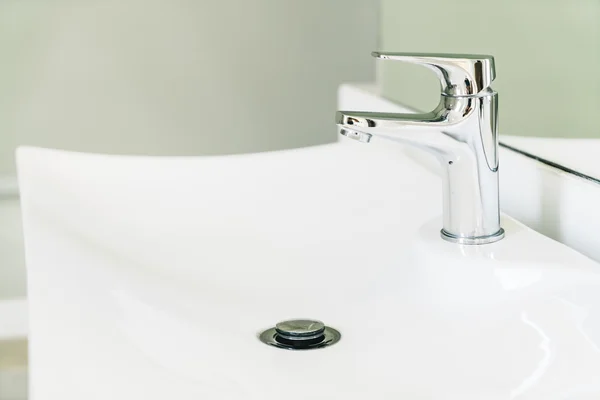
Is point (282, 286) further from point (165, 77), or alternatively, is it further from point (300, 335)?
point (165, 77)

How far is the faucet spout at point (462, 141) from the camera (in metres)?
0.63

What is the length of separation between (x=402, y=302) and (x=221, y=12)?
111 centimetres

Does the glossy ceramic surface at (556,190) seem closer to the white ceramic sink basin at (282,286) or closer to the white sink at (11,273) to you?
the white ceramic sink basin at (282,286)

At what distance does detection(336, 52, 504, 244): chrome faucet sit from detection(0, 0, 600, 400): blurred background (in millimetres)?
1042

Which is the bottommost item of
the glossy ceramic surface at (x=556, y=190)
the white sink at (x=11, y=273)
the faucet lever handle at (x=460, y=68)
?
the white sink at (x=11, y=273)

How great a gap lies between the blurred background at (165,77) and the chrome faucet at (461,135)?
41.0 inches

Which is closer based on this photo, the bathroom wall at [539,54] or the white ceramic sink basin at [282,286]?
the white ceramic sink basin at [282,286]

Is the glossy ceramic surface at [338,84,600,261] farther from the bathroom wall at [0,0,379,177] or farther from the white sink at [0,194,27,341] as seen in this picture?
the white sink at [0,194,27,341]

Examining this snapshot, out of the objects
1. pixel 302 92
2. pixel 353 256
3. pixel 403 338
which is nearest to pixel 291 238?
pixel 353 256

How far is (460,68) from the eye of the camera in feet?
2.02

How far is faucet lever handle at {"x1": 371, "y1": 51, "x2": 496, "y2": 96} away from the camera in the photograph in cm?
61

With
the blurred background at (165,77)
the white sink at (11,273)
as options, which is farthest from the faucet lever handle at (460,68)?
the white sink at (11,273)

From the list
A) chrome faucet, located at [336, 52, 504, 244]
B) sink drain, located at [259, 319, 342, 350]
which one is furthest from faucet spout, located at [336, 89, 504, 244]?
sink drain, located at [259, 319, 342, 350]

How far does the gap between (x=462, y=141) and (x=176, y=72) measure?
111 centimetres
